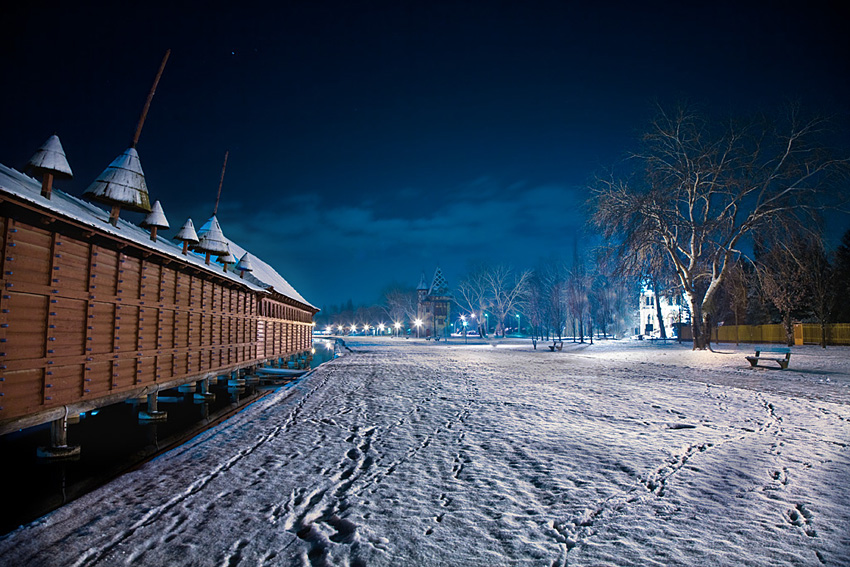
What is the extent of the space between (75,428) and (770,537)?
1274 cm

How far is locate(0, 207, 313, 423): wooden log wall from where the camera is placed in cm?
569

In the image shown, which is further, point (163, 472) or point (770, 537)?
point (163, 472)

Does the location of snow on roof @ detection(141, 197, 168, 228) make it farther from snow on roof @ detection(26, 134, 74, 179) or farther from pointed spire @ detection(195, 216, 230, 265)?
pointed spire @ detection(195, 216, 230, 265)

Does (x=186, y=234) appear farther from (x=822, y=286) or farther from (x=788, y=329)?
(x=822, y=286)

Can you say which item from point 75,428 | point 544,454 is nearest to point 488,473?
point 544,454

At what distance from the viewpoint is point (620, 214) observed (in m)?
24.1

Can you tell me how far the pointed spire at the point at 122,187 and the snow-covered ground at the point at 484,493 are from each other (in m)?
5.39

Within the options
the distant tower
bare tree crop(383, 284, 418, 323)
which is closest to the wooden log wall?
the distant tower

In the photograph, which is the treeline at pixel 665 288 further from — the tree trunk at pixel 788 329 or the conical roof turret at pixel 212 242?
the conical roof turret at pixel 212 242

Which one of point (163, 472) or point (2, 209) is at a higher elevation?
point (2, 209)

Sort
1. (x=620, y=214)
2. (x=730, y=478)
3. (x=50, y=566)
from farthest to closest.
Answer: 1. (x=620, y=214)
2. (x=730, y=478)
3. (x=50, y=566)

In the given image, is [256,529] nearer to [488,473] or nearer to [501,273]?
[488,473]

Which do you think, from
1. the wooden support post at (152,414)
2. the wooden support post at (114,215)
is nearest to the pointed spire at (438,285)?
the wooden support post at (152,414)

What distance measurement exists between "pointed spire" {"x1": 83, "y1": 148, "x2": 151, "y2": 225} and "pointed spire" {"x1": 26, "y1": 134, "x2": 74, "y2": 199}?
1.45m
